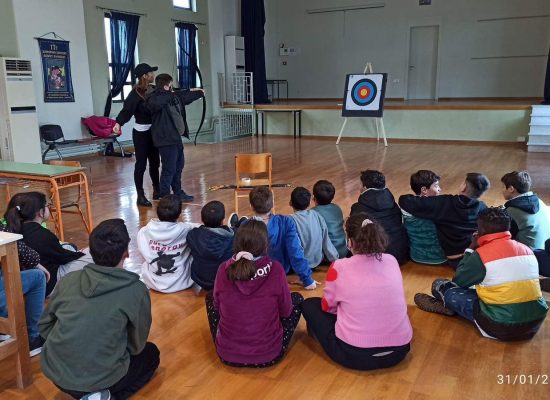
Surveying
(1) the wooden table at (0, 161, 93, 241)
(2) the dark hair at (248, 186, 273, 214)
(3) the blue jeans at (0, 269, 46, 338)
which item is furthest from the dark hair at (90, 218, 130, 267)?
(1) the wooden table at (0, 161, 93, 241)

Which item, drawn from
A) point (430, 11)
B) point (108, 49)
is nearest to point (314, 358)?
point (108, 49)

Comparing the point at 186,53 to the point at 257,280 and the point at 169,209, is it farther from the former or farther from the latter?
the point at 257,280

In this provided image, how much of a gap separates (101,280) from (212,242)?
98cm

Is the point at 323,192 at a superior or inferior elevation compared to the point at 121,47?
inferior

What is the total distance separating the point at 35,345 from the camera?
2.04 m

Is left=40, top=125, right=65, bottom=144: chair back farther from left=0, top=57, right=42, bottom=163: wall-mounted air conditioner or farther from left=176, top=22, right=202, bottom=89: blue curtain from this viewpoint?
left=176, top=22, right=202, bottom=89: blue curtain

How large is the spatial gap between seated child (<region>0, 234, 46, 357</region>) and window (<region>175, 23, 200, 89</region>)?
867cm

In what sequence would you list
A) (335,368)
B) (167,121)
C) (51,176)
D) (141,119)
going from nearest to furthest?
(335,368), (51,176), (167,121), (141,119)

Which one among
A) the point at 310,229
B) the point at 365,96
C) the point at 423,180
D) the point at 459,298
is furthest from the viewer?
the point at 365,96

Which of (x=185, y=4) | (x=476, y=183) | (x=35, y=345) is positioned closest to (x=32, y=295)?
(x=35, y=345)

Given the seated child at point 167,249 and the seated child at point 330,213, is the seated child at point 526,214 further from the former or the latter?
the seated child at point 167,249

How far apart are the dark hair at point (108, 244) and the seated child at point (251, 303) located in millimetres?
394

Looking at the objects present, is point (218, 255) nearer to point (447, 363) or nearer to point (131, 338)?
point (131, 338)

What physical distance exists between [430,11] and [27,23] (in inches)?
347
